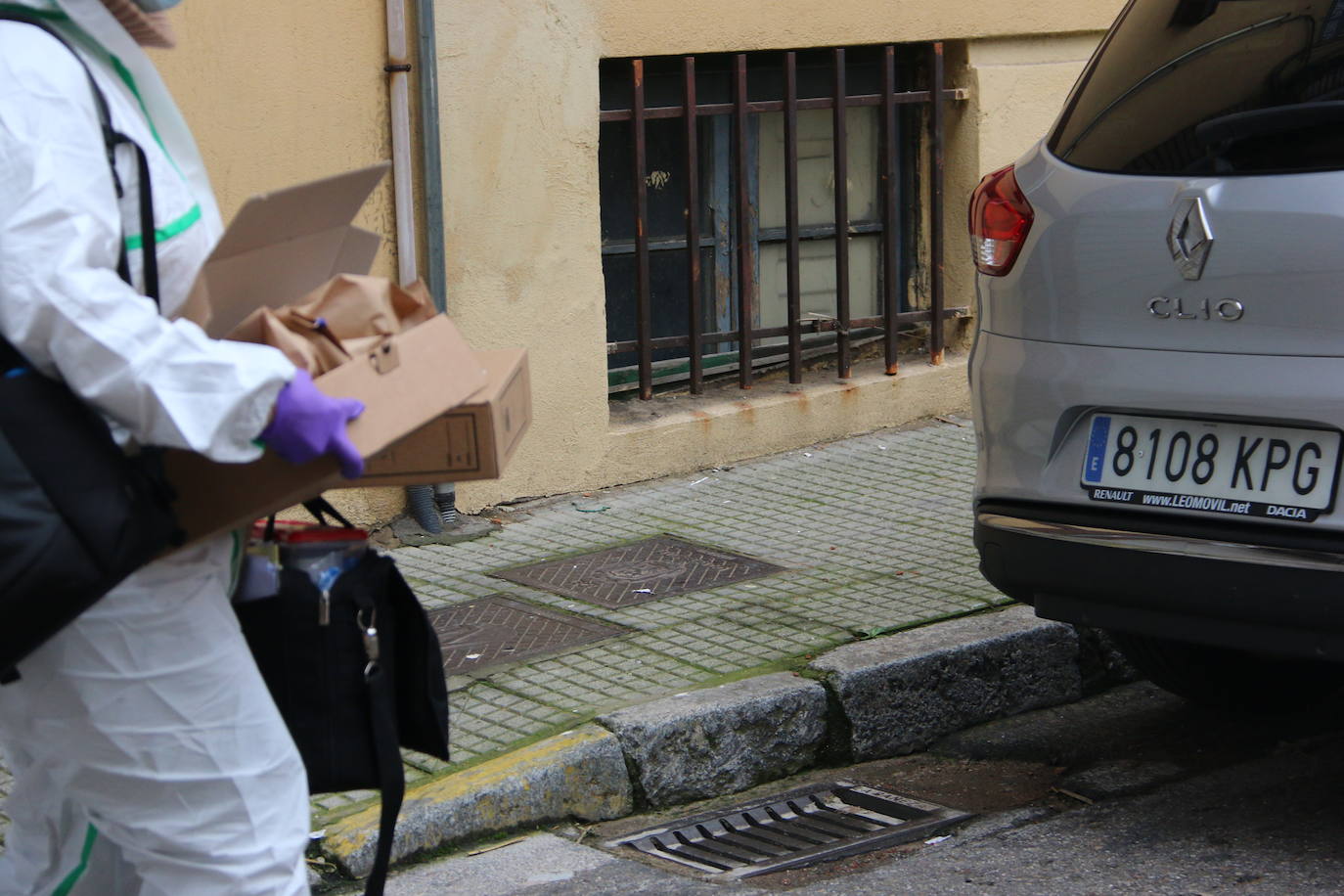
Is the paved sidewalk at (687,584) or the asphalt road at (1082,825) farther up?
the paved sidewalk at (687,584)

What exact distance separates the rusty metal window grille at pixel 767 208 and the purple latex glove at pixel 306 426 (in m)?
4.34

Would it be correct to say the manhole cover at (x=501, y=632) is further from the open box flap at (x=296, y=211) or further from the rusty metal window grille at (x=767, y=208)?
the open box flap at (x=296, y=211)

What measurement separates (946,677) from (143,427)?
2.78m

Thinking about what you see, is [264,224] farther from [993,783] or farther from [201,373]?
[993,783]

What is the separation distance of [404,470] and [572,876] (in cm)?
135

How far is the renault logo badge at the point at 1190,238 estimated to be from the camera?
10.8 feet

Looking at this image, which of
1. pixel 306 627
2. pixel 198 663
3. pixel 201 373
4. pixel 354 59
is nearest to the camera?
pixel 201 373

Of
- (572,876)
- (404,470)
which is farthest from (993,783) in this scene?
(404,470)

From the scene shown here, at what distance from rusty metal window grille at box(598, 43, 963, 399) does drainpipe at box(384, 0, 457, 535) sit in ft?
2.74

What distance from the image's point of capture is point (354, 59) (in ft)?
18.4

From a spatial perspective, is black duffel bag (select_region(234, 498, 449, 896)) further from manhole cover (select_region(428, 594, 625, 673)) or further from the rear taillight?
manhole cover (select_region(428, 594, 625, 673))

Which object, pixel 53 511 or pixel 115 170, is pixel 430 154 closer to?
pixel 115 170

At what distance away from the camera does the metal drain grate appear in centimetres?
370

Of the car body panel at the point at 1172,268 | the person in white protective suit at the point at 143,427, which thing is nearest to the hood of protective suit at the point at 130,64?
the person in white protective suit at the point at 143,427
